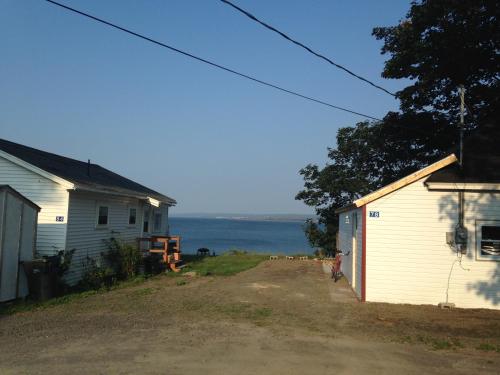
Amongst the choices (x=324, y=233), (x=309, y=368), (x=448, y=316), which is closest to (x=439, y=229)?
(x=448, y=316)

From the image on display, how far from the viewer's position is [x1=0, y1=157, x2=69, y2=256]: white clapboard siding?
45.8 ft

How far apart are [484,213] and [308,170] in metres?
21.3

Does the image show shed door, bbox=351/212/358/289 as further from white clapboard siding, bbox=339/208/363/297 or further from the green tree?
the green tree

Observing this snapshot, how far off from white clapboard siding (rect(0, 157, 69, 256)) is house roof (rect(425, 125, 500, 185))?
10636 mm

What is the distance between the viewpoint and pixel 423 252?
1230 centimetres

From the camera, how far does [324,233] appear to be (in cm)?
3145

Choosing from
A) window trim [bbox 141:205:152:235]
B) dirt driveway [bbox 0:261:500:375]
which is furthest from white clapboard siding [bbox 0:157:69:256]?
window trim [bbox 141:205:152:235]

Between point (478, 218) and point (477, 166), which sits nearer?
point (478, 218)

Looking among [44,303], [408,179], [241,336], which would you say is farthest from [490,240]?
[44,303]

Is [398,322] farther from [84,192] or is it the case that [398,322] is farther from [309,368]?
[84,192]

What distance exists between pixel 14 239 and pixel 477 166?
40.9 ft

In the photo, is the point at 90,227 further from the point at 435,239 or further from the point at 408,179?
the point at 435,239

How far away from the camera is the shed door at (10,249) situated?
37.1ft

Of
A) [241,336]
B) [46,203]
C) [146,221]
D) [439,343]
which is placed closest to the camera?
[439,343]
